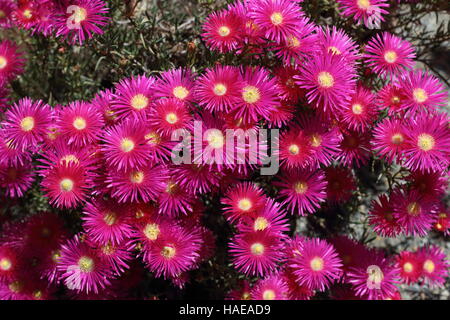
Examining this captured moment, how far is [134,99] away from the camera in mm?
1430

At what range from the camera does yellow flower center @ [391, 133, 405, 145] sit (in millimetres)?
1410

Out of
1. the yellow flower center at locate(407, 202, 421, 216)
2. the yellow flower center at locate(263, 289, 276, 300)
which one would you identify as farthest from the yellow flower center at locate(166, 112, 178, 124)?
the yellow flower center at locate(407, 202, 421, 216)

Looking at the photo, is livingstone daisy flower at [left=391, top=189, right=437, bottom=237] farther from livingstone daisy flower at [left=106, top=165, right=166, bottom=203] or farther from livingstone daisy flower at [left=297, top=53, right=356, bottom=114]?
livingstone daisy flower at [left=106, top=165, right=166, bottom=203]

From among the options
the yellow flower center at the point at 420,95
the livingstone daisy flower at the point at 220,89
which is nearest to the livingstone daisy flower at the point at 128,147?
the livingstone daisy flower at the point at 220,89

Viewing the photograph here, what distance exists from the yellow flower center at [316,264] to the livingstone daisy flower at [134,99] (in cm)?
77

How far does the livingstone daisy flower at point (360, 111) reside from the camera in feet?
4.78

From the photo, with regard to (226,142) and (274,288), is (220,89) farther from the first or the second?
(274,288)

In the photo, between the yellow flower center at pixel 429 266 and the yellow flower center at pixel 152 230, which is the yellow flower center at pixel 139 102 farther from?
the yellow flower center at pixel 429 266

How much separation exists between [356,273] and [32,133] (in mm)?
1295

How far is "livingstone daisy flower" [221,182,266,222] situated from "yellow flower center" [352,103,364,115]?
42 centimetres

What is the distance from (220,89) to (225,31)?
0.21 m

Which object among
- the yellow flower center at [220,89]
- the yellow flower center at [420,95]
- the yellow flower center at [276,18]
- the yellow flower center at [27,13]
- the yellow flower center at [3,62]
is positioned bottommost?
the yellow flower center at [220,89]

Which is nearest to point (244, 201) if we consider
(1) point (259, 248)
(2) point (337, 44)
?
(1) point (259, 248)
